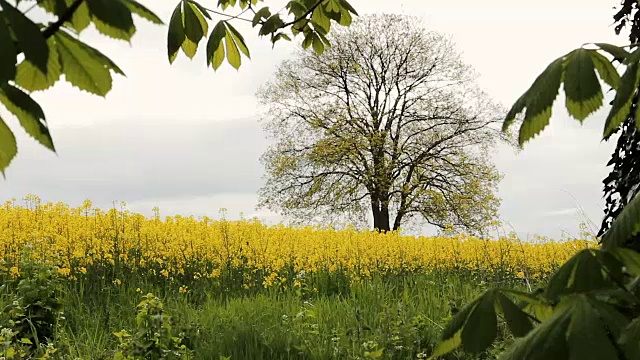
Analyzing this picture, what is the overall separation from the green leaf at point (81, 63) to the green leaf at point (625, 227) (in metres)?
0.91

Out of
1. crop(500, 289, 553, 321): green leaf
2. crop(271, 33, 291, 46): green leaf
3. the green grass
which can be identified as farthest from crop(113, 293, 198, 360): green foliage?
crop(500, 289, 553, 321): green leaf

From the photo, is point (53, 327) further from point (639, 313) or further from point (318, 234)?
point (318, 234)

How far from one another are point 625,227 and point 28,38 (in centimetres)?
101

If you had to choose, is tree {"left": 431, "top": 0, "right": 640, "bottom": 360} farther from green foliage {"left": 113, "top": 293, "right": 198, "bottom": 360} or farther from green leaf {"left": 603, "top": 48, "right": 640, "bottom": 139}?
green foliage {"left": 113, "top": 293, "right": 198, "bottom": 360}

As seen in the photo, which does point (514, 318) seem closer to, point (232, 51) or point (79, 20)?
point (79, 20)

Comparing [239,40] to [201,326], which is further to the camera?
[201,326]

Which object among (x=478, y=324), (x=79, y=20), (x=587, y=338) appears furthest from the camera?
(x=478, y=324)

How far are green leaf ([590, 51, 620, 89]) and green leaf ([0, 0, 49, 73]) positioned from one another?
1.02 m

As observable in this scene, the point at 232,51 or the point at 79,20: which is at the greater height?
the point at 232,51

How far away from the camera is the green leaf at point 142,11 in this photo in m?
0.96

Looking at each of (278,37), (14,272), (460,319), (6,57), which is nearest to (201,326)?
(278,37)

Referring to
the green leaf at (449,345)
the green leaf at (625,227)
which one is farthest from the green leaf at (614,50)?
the green leaf at (449,345)

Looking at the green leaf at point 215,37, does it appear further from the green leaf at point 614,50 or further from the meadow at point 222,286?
the meadow at point 222,286

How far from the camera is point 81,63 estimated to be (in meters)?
0.96
